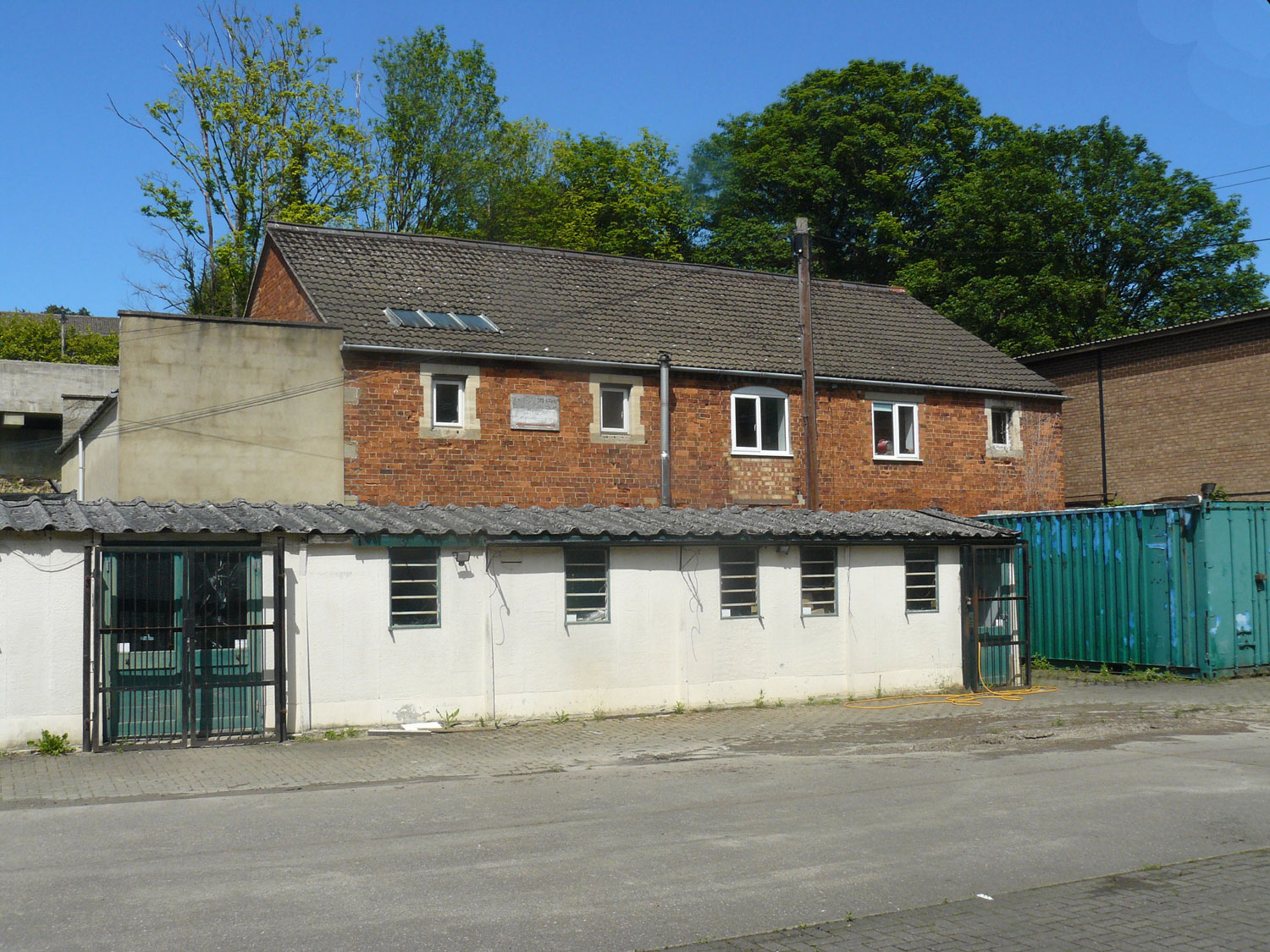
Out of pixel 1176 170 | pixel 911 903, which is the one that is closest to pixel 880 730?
pixel 911 903

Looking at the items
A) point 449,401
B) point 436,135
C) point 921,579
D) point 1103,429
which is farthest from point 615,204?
point 921,579

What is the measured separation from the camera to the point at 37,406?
33688 mm

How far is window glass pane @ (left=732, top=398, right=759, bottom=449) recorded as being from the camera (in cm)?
2566

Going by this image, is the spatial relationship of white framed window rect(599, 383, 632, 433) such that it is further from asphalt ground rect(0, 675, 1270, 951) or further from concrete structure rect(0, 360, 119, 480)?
concrete structure rect(0, 360, 119, 480)

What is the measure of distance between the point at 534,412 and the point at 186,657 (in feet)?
35.3

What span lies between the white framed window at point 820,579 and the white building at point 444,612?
37mm

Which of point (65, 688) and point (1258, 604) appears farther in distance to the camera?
point (1258, 604)

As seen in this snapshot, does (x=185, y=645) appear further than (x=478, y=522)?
No

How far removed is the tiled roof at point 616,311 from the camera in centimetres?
2378

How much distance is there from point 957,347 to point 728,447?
7.98m

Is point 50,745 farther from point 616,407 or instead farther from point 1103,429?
point 1103,429

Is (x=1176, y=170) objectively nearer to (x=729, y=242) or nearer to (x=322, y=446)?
(x=729, y=242)

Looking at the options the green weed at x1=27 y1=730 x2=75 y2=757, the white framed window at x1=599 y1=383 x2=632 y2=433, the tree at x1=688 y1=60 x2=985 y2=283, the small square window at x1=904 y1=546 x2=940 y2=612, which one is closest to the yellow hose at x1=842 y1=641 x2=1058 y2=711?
the small square window at x1=904 y1=546 x2=940 y2=612

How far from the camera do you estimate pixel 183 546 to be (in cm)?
1395
